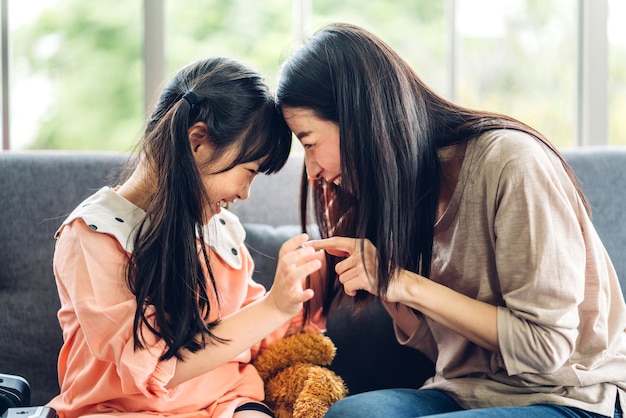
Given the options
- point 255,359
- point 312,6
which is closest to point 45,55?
point 312,6

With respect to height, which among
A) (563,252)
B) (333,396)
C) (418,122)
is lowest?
(333,396)

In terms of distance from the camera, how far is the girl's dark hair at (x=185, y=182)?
48.4 inches

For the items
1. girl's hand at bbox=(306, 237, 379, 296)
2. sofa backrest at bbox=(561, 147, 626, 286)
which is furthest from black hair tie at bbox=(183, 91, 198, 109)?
sofa backrest at bbox=(561, 147, 626, 286)

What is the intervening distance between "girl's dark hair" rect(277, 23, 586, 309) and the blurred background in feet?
4.80

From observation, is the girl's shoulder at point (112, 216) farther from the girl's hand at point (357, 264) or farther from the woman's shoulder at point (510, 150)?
the woman's shoulder at point (510, 150)

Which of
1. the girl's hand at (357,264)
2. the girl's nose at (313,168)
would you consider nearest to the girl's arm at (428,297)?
the girl's hand at (357,264)

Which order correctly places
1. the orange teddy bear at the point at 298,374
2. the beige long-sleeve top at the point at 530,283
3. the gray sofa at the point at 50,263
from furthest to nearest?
the gray sofa at the point at 50,263 < the orange teddy bear at the point at 298,374 < the beige long-sleeve top at the point at 530,283

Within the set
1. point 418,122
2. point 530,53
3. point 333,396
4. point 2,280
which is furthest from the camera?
point 530,53

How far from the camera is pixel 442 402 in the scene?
1297mm

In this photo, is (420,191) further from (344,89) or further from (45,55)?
(45,55)

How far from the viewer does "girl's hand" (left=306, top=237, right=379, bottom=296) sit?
49.0 inches

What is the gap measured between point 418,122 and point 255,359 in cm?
61

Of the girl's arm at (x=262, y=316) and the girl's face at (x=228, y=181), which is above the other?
the girl's face at (x=228, y=181)

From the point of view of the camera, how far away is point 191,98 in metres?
1.27
